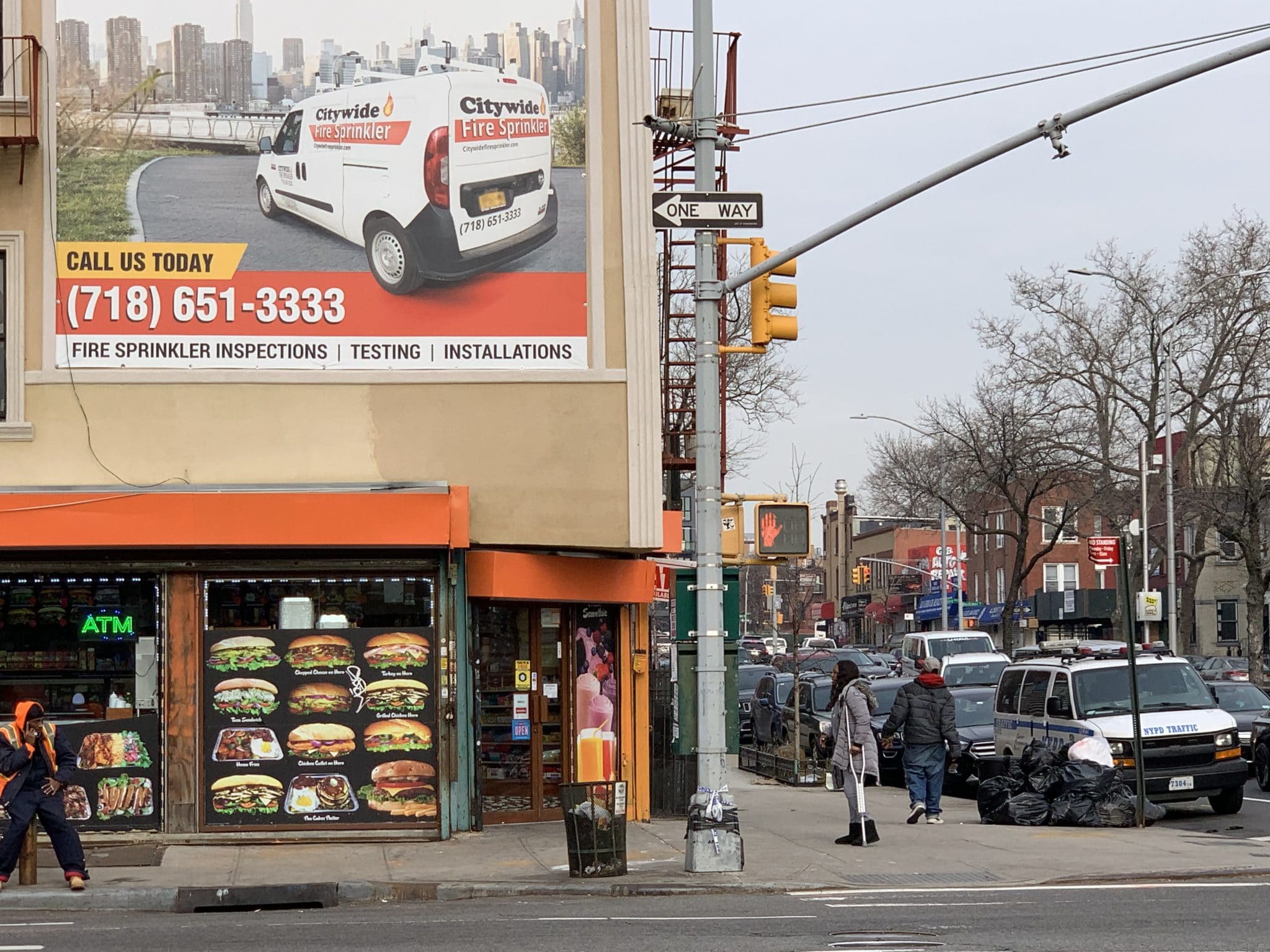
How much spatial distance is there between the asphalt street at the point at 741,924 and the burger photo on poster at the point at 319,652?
4.17 m

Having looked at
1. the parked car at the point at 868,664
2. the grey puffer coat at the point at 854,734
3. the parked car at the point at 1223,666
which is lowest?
the parked car at the point at 1223,666

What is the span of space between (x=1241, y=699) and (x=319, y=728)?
16.8 metres

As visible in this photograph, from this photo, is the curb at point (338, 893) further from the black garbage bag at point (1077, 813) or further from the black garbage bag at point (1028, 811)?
the black garbage bag at point (1077, 813)

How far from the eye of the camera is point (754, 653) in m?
61.9

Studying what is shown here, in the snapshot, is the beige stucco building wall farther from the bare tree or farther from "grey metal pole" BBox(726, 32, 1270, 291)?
the bare tree

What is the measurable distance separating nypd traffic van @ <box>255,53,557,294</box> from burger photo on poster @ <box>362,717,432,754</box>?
176 inches

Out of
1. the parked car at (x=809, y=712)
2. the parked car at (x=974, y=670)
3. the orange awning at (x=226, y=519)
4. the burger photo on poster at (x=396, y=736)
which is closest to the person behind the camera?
the orange awning at (x=226, y=519)

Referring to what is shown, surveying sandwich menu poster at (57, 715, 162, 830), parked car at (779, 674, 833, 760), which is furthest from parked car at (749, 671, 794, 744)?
sandwich menu poster at (57, 715, 162, 830)

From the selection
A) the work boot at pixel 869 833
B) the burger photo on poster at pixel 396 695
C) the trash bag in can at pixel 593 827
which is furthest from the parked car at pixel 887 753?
the trash bag in can at pixel 593 827

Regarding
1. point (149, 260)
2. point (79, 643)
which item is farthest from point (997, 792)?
point (149, 260)

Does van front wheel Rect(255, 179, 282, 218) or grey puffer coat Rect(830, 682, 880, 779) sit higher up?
van front wheel Rect(255, 179, 282, 218)

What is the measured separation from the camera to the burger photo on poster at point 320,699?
53.3 feet

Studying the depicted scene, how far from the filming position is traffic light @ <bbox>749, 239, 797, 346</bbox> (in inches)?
554

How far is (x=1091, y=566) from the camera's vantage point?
83.3 metres
